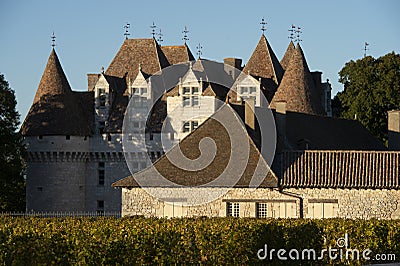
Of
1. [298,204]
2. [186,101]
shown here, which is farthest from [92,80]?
[298,204]

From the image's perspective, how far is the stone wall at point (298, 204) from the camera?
120ft

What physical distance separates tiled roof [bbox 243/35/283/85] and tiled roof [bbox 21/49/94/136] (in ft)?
37.0

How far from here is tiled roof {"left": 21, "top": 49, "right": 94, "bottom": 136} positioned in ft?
191

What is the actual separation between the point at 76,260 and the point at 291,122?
93.5 feet

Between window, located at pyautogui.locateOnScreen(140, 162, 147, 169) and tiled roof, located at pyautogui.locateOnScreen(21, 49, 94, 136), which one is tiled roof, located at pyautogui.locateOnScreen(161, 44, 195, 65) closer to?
tiled roof, located at pyautogui.locateOnScreen(21, 49, 94, 136)

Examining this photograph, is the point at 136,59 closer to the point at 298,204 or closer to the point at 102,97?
the point at 102,97

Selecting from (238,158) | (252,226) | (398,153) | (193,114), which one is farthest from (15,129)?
(252,226)

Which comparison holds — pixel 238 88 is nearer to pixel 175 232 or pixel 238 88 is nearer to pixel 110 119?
pixel 110 119

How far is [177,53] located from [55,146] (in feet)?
37.0

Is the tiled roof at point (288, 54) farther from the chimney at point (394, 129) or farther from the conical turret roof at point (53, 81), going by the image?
the conical turret roof at point (53, 81)

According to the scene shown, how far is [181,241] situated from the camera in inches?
890

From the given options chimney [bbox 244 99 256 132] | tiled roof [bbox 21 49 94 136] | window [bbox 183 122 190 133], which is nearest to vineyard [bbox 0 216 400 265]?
chimney [bbox 244 99 256 132]

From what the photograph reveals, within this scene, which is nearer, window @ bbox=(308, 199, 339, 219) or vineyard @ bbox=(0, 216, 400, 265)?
vineyard @ bbox=(0, 216, 400, 265)

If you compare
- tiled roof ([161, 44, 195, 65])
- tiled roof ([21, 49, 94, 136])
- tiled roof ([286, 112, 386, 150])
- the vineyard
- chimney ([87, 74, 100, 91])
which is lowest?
the vineyard
